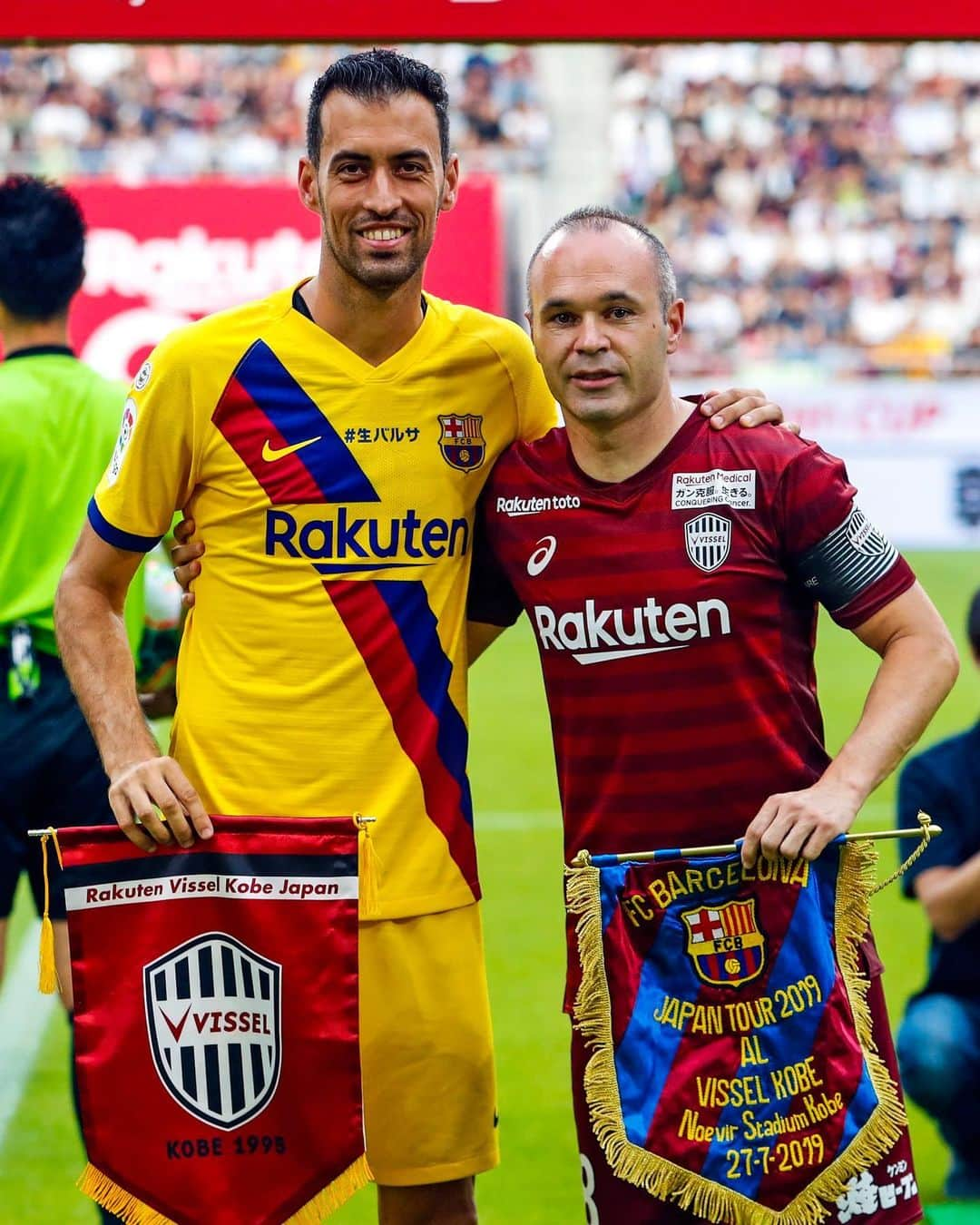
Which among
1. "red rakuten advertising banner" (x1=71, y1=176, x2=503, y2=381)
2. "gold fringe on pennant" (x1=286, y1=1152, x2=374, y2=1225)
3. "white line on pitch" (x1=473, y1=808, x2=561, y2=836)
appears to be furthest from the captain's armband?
"red rakuten advertising banner" (x1=71, y1=176, x2=503, y2=381)

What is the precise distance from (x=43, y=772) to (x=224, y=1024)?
1.39 metres

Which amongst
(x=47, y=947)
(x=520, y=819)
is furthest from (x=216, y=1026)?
(x=520, y=819)

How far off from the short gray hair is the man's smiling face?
208 millimetres

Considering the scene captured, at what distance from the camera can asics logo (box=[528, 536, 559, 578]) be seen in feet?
9.84

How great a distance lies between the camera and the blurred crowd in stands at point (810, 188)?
2045 cm

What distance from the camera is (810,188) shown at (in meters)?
21.6

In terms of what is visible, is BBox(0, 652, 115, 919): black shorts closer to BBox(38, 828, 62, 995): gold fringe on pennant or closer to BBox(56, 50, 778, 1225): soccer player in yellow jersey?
BBox(56, 50, 778, 1225): soccer player in yellow jersey

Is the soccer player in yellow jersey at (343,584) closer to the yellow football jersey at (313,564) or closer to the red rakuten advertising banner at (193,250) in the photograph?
the yellow football jersey at (313,564)

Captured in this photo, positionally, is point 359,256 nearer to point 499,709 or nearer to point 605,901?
point 605,901

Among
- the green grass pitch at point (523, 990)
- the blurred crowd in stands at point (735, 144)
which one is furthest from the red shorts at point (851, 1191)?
the blurred crowd in stands at point (735, 144)

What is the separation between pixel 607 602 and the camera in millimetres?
2926

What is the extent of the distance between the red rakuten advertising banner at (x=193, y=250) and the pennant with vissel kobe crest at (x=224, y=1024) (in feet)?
44.0

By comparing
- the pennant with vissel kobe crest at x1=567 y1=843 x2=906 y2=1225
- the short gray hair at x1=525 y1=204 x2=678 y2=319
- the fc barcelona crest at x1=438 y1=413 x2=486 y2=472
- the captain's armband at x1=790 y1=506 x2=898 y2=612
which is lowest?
the pennant with vissel kobe crest at x1=567 y1=843 x2=906 y2=1225

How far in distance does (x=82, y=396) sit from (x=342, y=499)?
134 cm
